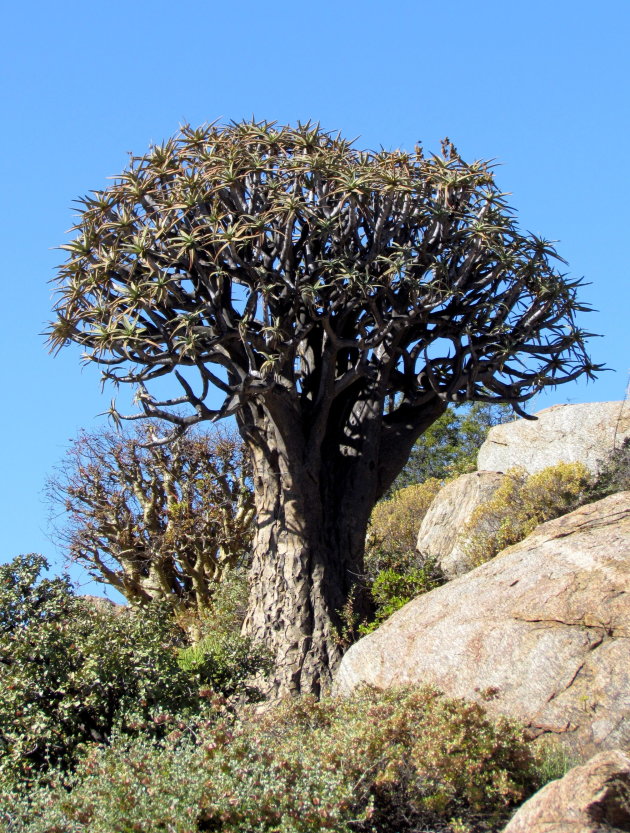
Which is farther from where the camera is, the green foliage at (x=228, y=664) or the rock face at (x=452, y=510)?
the rock face at (x=452, y=510)

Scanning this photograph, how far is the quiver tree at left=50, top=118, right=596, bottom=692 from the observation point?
421 inches

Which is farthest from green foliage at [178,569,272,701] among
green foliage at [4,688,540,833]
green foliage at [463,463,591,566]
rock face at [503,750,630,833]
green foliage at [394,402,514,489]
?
green foliage at [394,402,514,489]

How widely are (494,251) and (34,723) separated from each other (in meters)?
7.29

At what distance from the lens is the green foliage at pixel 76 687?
25.7 ft

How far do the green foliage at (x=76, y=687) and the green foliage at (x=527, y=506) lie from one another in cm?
563

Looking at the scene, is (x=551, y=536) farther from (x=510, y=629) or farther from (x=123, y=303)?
(x=123, y=303)

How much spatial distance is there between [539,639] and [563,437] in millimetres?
9406

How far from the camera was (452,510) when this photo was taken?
619 inches

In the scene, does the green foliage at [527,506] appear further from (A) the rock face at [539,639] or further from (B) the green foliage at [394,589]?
(A) the rock face at [539,639]

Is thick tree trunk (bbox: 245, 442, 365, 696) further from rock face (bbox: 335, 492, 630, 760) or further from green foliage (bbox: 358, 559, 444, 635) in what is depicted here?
rock face (bbox: 335, 492, 630, 760)

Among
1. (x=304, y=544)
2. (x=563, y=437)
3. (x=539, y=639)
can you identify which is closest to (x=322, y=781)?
(x=539, y=639)

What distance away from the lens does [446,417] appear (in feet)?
89.6

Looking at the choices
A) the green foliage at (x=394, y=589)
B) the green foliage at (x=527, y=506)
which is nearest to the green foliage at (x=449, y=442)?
the green foliage at (x=527, y=506)

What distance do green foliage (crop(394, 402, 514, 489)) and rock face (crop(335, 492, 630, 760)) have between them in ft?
53.7
